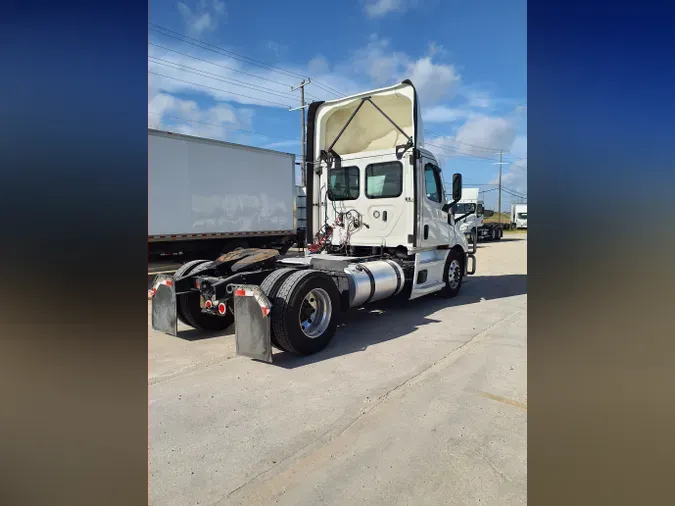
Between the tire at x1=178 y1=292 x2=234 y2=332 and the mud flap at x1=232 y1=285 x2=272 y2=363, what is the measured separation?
1.29m

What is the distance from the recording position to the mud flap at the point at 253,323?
430cm

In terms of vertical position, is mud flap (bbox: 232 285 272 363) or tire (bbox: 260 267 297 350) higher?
tire (bbox: 260 267 297 350)

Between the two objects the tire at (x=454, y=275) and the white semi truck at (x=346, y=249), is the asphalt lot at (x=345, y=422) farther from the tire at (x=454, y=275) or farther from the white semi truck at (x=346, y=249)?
the tire at (x=454, y=275)

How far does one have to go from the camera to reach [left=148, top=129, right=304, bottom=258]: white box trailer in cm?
1119

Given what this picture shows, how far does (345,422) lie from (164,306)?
312 centimetres

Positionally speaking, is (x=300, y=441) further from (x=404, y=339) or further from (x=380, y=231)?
(x=380, y=231)

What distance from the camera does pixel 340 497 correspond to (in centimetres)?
232

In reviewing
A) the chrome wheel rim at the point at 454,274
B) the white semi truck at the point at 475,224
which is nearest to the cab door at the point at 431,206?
the chrome wheel rim at the point at 454,274

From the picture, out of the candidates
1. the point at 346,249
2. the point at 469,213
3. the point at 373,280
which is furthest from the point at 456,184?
the point at 373,280

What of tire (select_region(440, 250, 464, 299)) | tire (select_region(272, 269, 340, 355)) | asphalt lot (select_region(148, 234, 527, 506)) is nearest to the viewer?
asphalt lot (select_region(148, 234, 527, 506))

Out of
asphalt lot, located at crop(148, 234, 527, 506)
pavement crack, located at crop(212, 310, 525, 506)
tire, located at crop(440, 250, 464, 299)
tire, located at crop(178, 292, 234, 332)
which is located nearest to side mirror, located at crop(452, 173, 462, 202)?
tire, located at crop(440, 250, 464, 299)

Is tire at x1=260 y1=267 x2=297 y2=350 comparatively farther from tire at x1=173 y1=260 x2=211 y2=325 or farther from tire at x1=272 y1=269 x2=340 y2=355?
tire at x1=173 y1=260 x2=211 y2=325

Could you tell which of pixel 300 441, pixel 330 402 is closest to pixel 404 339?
pixel 330 402
